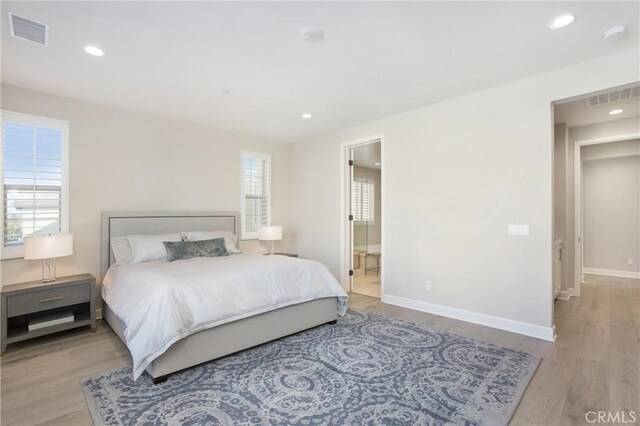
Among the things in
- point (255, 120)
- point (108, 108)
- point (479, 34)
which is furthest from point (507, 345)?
point (108, 108)

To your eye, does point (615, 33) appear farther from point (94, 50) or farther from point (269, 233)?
point (269, 233)

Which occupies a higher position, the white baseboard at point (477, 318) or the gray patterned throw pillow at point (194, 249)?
the gray patterned throw pillow at point (194, 249)

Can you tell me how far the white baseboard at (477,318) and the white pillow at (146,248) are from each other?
3.16 meters

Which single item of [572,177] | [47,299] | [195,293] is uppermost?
[572,177]

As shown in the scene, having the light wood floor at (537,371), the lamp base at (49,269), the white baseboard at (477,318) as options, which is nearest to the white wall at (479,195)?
the white baseboard at (477,318)

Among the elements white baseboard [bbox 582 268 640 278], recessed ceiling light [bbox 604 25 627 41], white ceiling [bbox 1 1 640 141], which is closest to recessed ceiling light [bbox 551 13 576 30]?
white ceiling [bbox 1 1 640 141]

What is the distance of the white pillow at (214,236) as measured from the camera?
4.28 m

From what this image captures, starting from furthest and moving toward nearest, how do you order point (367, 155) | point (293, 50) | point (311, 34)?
point (367, 155) → point (293, 50) → point (311, 34)

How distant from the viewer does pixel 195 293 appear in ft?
8.43

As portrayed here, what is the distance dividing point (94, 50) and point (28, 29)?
41 cm

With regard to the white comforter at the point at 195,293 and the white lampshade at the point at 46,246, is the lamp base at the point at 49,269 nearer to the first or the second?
the white lampshade at the point at 46,246

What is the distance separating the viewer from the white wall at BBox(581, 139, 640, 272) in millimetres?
6074

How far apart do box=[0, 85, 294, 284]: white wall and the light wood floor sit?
44.6 inches

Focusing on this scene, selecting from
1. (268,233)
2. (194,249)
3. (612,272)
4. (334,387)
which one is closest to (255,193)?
(268,233)
